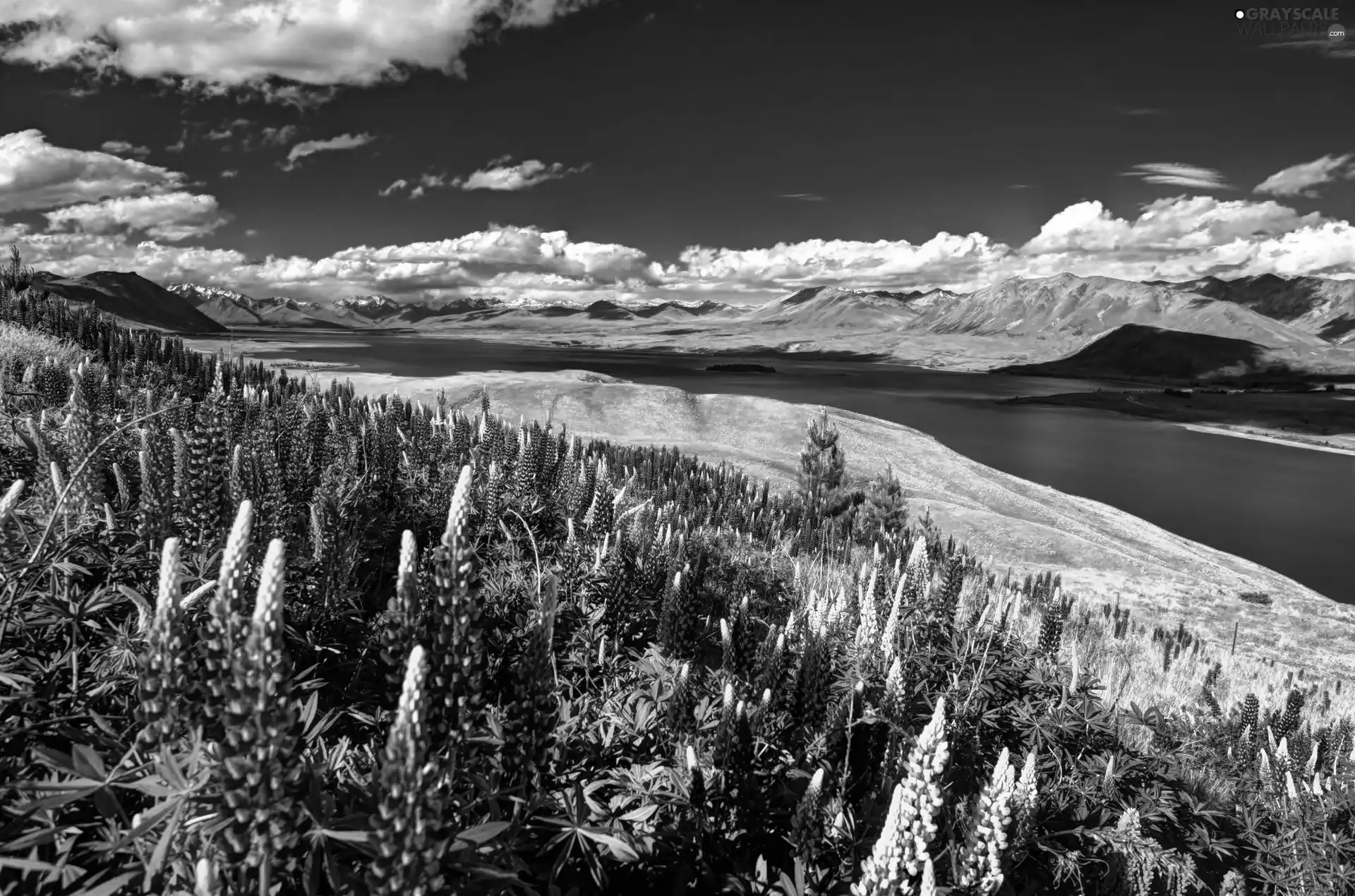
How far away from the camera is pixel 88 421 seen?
4934 mm

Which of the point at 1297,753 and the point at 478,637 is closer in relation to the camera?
the point at 478,637

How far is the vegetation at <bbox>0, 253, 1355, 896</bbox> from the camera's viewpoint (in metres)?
2.05

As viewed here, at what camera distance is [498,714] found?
135 inches

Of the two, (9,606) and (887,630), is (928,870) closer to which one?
(887,630)

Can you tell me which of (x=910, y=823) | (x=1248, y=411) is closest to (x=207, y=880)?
(x=910, y=823)

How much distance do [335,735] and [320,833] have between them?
2.05 m

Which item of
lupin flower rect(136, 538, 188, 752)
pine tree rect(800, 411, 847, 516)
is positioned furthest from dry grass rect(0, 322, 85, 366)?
pine tree rect(800, 411, 847, 516)

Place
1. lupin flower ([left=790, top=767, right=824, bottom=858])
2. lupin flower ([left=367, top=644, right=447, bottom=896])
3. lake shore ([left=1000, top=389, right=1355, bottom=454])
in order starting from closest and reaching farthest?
lupin flower ([left=367, top=644, right=447, bottom=896]) → lupin flower ([left=790, top=767, right=824, bottom=858]) → lake shore ([left=1000, top=389, right=1355, bottom=454])

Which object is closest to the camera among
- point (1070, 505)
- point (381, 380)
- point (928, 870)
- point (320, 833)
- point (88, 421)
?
point (320, 833)

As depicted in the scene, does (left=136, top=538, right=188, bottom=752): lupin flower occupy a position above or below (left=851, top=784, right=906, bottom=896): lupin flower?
above

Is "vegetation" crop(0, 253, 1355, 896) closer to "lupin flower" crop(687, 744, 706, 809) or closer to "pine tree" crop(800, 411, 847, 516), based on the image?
"lupin flower" crop(687, 744, 706, 809)

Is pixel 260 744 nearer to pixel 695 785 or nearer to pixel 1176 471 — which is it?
pixel 695 785

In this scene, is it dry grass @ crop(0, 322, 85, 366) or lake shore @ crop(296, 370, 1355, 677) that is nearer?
dry grass @ crop(0, 322, 85, 366)

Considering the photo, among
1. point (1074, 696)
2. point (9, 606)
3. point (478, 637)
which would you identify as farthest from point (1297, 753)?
point (9, 606)
